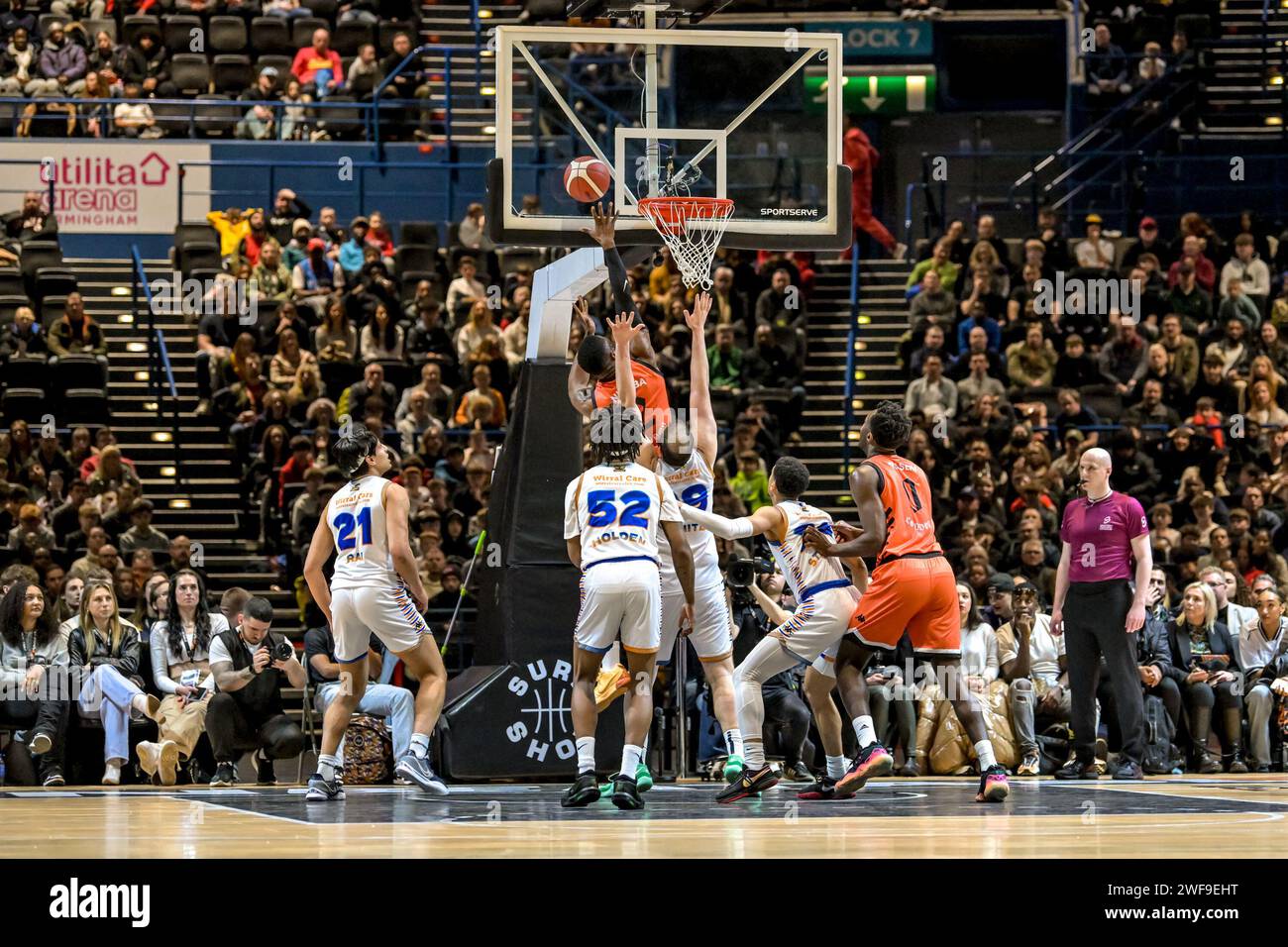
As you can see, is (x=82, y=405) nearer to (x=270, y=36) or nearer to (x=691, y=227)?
(x=270, y=36)

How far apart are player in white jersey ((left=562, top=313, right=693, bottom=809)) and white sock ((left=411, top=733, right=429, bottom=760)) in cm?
129

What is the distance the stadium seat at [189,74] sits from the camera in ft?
81.7

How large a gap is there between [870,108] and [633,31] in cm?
1627

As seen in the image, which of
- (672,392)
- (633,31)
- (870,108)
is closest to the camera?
(633,31)

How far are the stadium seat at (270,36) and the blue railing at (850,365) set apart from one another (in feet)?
27.7

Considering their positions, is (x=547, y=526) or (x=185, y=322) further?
(x=185, y=322)

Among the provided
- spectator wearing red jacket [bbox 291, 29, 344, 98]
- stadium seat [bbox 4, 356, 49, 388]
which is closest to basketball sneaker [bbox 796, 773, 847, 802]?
stadium seat [bbox 4, 356, 49, 388]

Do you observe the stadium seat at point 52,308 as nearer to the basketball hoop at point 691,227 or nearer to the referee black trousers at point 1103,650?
the basketball hoop at point 691,227

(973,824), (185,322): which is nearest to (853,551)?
(973,824)

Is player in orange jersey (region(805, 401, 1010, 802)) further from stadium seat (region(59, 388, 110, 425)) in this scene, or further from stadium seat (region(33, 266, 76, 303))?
stadium seat (region(33, 266, 76, 303))

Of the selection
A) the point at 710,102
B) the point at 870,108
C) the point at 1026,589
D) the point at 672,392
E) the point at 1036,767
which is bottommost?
the point at 1036,767

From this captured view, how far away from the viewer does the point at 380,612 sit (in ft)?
35.4
